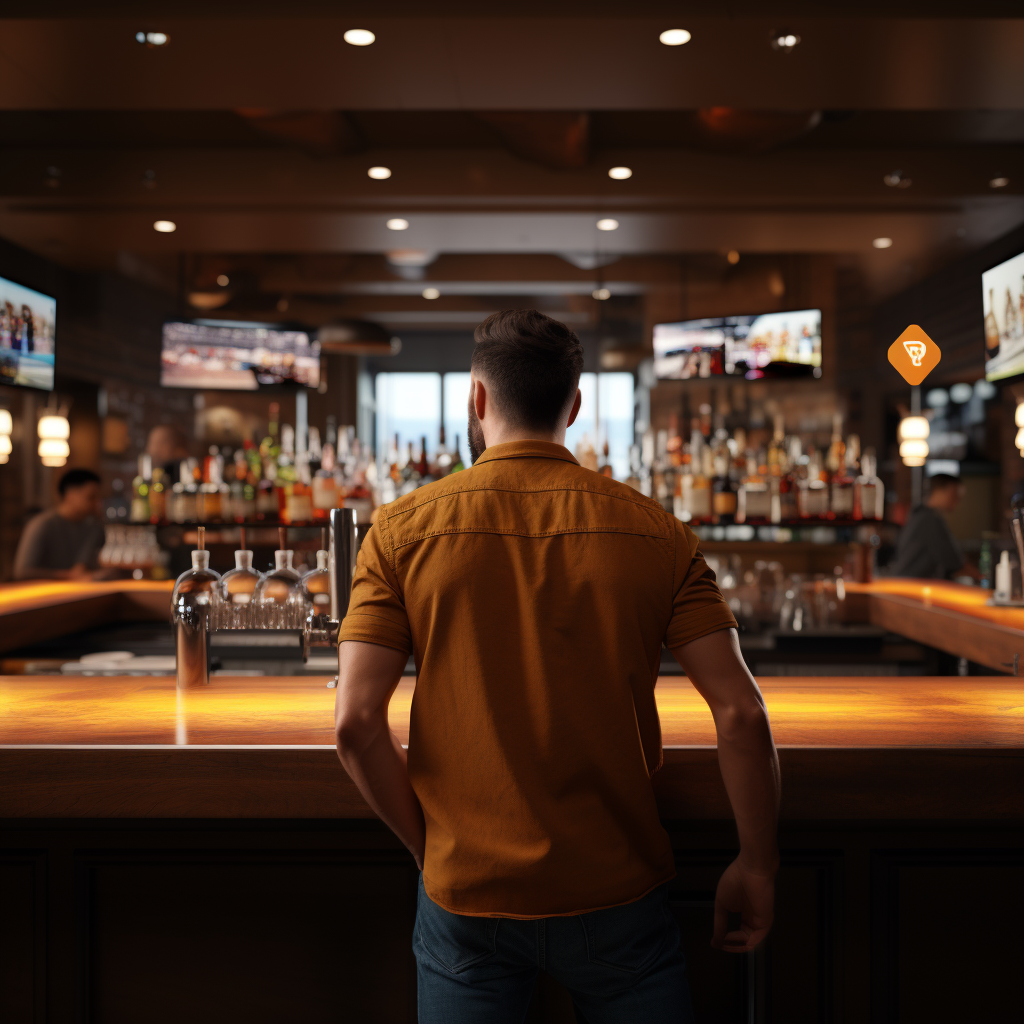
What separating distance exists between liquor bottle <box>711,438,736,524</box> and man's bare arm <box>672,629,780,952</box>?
10.3 feet

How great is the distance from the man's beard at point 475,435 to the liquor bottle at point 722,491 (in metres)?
3.18

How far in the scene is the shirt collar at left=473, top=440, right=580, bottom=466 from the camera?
1.12 metres

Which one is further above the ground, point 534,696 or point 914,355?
point 914,355

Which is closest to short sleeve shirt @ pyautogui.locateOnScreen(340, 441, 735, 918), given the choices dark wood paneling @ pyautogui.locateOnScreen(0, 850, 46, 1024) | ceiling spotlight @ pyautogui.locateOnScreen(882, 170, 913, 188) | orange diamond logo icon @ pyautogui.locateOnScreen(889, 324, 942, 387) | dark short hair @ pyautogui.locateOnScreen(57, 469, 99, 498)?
dark wood paneling @ pyautogui.locateOnScreen(0, 850, 46, 1024)

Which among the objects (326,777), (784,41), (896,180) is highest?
(896,180)

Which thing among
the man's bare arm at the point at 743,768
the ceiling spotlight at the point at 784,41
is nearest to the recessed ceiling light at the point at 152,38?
the ceiling spotlight at the point at 784,41

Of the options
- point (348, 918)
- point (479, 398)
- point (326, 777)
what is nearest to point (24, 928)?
point (348, 918)

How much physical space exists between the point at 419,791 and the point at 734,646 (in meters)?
0.43

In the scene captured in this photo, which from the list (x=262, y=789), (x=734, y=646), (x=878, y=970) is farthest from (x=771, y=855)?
(x=262, y=789)

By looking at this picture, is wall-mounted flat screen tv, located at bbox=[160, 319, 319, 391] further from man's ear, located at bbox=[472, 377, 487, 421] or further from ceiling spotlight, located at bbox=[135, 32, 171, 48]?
man's ear, located at bbox=[472, 377, 487, 421]

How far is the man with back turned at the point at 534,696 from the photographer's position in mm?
1049

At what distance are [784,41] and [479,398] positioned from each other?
2.64m

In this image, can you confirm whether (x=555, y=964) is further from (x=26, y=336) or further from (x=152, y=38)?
(x=26, y=336)

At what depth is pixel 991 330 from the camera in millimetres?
3240
